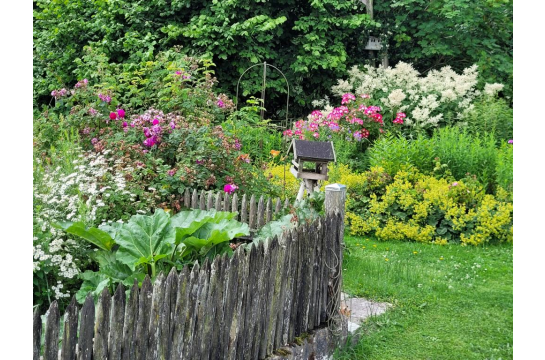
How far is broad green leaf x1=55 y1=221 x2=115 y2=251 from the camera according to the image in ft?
10.9

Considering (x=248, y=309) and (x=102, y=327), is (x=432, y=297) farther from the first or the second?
(x=102, y=327)

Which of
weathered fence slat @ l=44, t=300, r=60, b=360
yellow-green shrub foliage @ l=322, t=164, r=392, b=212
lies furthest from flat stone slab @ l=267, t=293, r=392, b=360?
yellow-green shrub foliage @ l=322, t=164, r=392, b=212

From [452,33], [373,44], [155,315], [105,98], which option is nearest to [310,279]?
[155,315]

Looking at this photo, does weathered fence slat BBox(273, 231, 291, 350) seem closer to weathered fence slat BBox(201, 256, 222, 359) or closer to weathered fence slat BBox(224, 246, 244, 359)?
weathered fence slat BBox(224, 246, 244, 359)

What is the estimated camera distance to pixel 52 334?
214cm

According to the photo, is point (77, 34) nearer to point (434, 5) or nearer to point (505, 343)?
point (434, 5)

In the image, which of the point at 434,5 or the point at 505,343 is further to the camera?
the point at 434,5

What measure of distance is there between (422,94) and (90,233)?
7.47 metres

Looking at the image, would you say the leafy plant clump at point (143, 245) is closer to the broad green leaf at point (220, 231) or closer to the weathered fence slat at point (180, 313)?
the broad green leaf at point (220, 231)

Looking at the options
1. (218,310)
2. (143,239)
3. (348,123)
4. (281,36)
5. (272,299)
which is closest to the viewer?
(218,310)

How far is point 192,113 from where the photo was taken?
6.54m

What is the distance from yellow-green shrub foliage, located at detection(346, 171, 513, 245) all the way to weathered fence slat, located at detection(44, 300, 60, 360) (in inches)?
167
